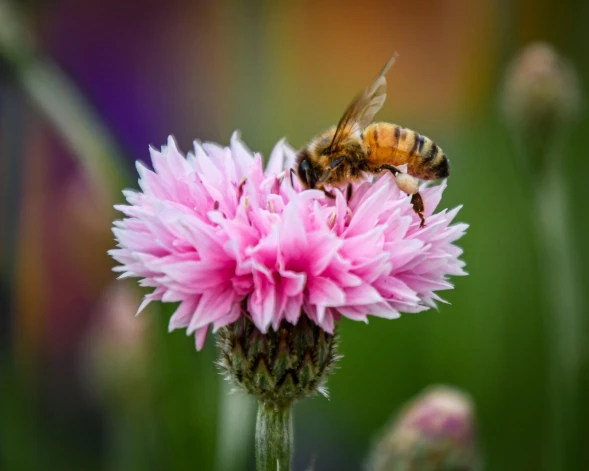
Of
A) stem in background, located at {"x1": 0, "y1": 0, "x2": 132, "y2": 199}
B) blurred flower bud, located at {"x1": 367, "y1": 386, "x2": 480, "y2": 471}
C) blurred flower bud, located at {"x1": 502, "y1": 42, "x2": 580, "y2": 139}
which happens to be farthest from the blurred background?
blurred flower bud, located at {"x1": 367, "y1": 386, "x2": 480, "y2": 471}

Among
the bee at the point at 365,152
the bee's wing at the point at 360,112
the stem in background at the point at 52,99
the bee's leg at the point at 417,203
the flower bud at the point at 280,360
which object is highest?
the stem in background at the point at 52,99

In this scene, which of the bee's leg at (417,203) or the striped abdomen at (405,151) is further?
the striped abdomen at (405,151)

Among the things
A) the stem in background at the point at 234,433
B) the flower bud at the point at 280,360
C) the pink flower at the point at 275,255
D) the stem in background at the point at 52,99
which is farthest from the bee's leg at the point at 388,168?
the stem in background at the point at 52,99

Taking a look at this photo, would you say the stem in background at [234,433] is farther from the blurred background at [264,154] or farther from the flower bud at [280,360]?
the flower bud at [280,360]

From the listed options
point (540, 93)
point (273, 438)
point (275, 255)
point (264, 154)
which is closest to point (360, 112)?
point (275, 255)

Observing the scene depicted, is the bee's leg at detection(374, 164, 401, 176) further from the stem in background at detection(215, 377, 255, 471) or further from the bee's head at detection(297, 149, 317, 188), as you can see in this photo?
the stem in background at detection(215, 377, 255, 471)

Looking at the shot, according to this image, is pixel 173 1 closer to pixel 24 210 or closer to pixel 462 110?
pixel 462 110

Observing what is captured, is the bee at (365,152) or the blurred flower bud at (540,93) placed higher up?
the blurred flower bud at (540,93)
